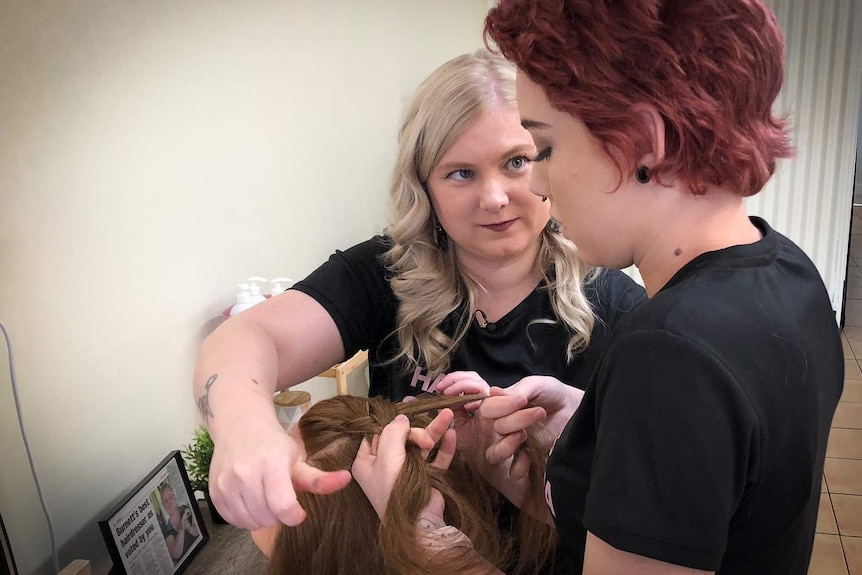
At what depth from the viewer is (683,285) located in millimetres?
624

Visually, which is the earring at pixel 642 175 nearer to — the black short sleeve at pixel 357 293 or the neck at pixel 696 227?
the neck at pixel 696 227

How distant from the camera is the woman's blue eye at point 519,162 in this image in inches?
50.3

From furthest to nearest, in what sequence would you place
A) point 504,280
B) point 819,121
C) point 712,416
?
1. point 819,121
2. point 504,280
3. point 712,416

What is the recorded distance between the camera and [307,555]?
97cm

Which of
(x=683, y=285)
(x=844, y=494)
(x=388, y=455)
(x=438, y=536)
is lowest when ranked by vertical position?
(x=844, y=494)

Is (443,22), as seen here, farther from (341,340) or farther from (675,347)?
(675,347)

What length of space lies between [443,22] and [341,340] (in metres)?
2.09

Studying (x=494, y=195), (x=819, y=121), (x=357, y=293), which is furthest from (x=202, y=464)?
(x=819, y=121)

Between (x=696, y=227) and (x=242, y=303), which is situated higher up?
(x=696, y=227)

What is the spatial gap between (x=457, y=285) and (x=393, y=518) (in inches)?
24.8

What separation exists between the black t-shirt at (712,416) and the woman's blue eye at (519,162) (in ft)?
2.12

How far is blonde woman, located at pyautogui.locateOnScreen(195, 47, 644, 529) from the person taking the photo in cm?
125

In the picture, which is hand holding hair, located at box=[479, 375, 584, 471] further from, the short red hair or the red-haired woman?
the short red hair

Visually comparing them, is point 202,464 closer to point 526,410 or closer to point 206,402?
point 206,402
